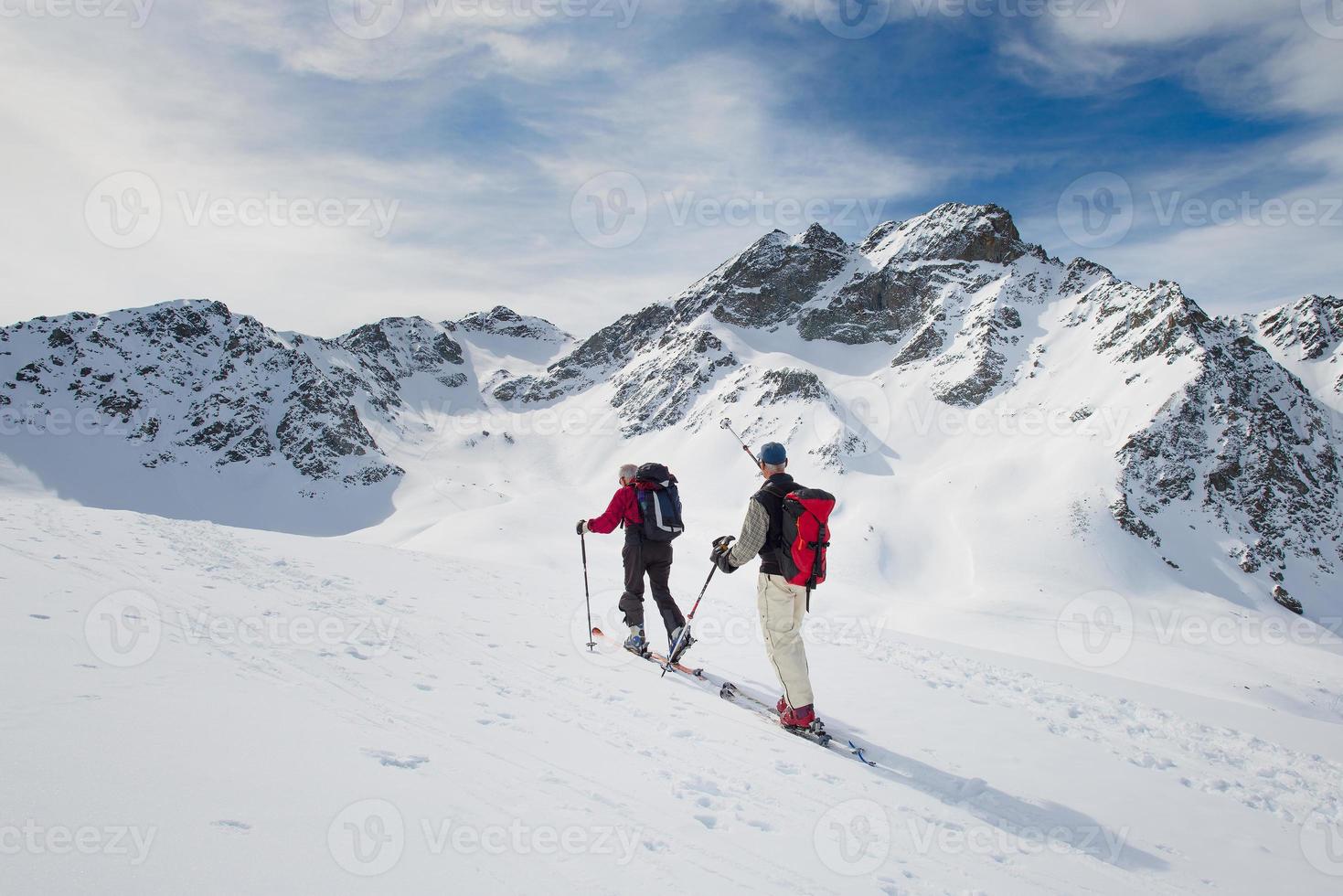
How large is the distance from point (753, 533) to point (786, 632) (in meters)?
1.17

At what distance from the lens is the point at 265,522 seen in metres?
99.1

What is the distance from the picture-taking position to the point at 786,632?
705 centimetres

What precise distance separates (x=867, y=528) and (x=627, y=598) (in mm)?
59515

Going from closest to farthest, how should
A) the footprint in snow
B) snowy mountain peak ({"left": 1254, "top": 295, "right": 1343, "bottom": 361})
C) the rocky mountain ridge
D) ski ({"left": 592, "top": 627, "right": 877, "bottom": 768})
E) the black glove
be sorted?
1. the footprint in snow
2. ski ({"left": 592, "top": 627, "right": 877, "bottom": 768})
3. the black glove
4. the rocky mountain ridge
5. snowy mountain peak ({"left": 1254, "top": 295, "right": 1343, "bottom": 361})

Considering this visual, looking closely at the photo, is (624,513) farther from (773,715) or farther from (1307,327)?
(1307,327)

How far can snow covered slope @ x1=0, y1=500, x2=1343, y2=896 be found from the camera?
10.8 ft

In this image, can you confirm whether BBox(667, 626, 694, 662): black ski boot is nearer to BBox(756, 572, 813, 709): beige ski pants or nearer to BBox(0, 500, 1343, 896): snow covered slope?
BBox(0, 500, 1343, 896): snow covered slope

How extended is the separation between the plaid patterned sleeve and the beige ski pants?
0.34 meters

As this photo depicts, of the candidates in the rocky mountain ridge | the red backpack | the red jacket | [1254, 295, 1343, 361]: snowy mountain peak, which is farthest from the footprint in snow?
[1254, 295, 1343, 361]: snowy mountain peak

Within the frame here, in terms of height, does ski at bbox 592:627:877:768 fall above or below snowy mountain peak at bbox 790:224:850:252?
below

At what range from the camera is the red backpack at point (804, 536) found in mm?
6771

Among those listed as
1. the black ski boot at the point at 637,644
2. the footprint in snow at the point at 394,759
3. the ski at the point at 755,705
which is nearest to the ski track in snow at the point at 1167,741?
the ski at the point at 755,705

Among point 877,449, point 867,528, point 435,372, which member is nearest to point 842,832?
point 867,528

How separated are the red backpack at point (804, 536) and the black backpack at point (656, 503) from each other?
8.01 feet
